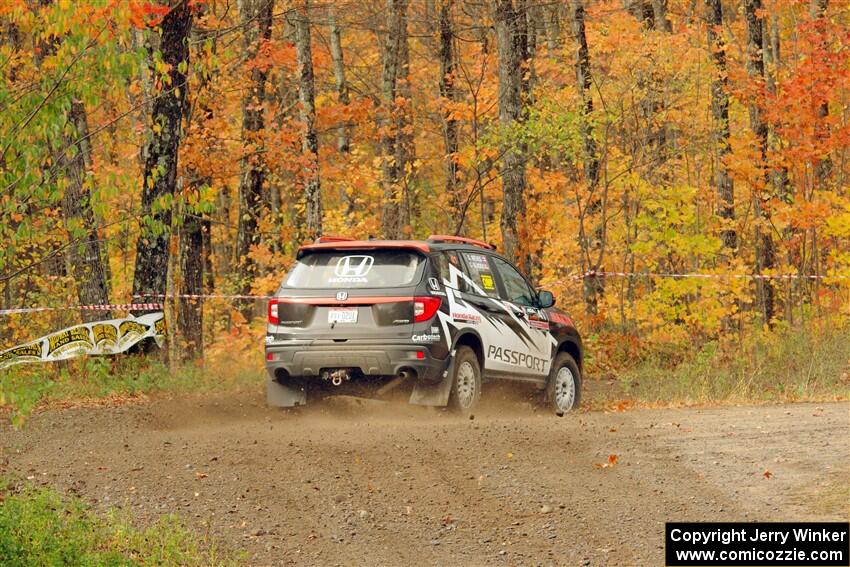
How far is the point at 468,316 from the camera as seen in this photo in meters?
13.4

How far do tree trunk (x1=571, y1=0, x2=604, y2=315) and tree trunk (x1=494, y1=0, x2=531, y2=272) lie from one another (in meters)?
1.18

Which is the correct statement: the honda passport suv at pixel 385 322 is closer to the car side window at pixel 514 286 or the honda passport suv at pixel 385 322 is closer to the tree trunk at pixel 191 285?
the car side window at pixel 514 286

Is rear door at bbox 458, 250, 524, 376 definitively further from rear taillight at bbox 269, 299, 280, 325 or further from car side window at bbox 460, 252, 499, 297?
rear taillight at bbox 269, 299, 280, 325

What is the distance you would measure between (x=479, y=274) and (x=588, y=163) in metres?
14.6

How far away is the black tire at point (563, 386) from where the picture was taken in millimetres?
14977

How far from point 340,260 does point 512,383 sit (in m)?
2.61

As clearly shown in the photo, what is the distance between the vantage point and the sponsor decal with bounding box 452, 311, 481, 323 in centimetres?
1312

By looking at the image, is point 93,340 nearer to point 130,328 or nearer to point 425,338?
point 130,328

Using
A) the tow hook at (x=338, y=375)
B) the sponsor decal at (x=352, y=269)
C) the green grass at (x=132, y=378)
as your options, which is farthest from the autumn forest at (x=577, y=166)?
the tow hook at (x=338, y=375)

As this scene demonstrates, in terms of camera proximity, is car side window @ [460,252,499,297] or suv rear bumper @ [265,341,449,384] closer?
suv rear bumper @ [265,341,449,384]

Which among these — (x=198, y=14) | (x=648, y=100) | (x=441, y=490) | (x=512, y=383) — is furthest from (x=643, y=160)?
(x=441, y=490)

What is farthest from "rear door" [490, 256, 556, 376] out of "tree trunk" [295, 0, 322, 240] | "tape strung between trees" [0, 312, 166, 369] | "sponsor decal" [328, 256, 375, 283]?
"tree trunk" [295, 0, 322, 240]

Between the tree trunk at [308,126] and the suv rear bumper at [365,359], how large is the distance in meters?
11.4

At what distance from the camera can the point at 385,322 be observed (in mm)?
12695
